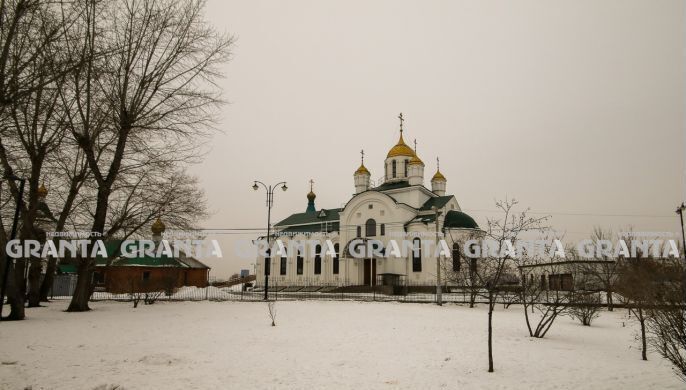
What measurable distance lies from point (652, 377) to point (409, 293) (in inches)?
1139

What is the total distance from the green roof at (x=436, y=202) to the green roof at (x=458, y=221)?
1.09m

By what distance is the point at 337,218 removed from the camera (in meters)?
49.0

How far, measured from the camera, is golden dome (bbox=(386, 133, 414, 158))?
45.8 metres

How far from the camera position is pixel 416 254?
39500 millimetres

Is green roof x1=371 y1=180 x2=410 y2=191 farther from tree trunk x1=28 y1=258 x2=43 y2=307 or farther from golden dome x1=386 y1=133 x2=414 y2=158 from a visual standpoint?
tree trunk x1=28 y1=258 x2=43 y2=307

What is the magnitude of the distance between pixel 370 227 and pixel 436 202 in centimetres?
658

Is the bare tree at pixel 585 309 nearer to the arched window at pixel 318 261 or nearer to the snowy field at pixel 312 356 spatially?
the snowy field at pixel 312 356

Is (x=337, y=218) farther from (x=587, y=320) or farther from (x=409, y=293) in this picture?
(x=587, y=320)

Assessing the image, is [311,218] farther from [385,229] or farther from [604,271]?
[604,271]

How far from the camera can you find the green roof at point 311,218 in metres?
50.2

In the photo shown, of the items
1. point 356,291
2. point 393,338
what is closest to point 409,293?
point 356,291

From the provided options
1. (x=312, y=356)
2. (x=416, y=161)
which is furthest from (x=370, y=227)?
(x=312, y=356)

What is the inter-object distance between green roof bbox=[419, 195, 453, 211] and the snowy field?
82.5ft

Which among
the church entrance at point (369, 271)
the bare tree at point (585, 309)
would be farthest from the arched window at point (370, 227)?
the bare tree at point (585, 309)
